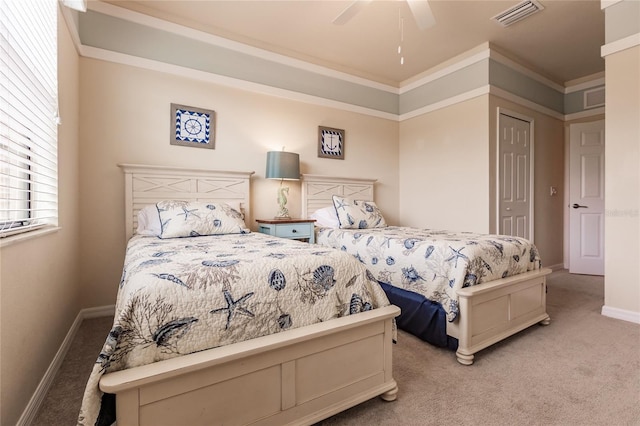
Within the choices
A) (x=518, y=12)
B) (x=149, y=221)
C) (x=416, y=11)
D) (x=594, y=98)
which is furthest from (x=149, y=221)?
(x=594, y=98)

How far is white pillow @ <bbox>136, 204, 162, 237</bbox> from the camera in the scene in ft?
8.28

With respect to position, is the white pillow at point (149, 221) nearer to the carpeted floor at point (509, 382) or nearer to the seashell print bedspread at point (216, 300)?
the carpeted floor at point (509, 382)

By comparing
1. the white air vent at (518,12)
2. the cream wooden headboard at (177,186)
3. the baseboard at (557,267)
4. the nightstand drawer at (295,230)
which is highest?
the white air vent at (518,12)

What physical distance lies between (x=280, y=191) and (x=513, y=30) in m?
3.00

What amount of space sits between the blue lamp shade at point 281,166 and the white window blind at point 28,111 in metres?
1.77

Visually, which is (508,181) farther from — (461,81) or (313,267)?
(313,267)

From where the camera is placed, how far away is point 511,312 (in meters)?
2.15

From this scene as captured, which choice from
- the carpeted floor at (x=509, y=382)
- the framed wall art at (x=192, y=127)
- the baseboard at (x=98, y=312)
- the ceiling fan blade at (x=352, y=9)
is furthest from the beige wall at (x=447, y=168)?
the baseboard at (x=98, y=312)

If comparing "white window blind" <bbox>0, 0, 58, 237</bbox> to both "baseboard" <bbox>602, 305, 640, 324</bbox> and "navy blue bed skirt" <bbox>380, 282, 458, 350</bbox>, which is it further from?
"baseboard" <bbox>602, 305, 640, 324</bbox>

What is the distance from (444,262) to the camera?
2.03 m

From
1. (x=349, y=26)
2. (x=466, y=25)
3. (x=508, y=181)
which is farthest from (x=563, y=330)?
(x=349, y=26)

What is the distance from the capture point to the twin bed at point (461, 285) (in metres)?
1.91

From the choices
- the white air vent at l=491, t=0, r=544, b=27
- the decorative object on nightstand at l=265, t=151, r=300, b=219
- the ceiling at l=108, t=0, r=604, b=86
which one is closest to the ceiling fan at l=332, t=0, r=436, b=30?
the ceiling at l=108, t=0, r=604, b=86

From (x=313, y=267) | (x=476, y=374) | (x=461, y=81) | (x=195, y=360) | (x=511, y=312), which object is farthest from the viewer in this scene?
(x=461, y=81)
